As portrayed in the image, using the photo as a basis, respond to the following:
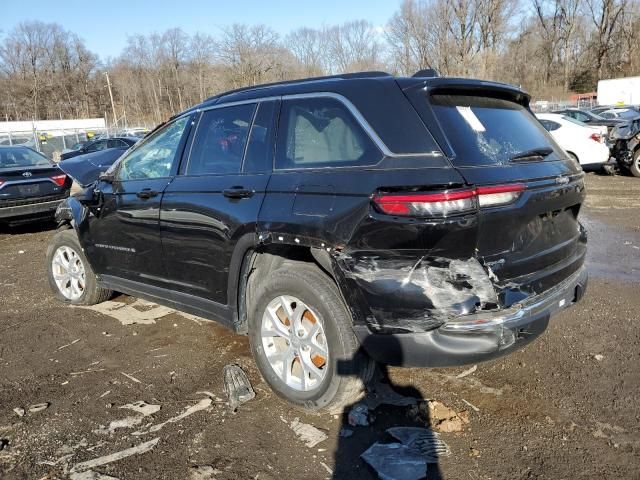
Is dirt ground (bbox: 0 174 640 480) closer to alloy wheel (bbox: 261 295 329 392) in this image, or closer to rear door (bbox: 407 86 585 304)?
alloy wheel (bbox: 261 295 329 392)

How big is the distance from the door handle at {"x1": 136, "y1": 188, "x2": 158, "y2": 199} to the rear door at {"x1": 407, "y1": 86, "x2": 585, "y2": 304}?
7.05ft

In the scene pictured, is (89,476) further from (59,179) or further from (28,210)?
(59,179)

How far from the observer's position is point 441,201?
249 cm

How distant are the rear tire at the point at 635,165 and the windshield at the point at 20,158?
13.3 m

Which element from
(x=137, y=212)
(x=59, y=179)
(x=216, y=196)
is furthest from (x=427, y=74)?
(x=59, y=179)

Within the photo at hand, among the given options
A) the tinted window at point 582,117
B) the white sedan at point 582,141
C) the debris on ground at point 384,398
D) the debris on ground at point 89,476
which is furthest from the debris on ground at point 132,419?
the tinted window at point 582,117

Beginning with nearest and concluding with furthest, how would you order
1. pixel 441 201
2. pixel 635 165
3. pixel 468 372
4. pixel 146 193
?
pixel 441 201 → pixel 468 372 → pixel 146 193 → pixel 635 165

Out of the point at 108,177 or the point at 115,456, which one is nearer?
the point at 115,456

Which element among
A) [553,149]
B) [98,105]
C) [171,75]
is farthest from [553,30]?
[553,149]

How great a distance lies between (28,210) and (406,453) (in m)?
8.41

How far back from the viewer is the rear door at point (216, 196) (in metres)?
3.28

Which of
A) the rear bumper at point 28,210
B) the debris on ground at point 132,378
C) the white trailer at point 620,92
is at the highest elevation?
the white trailer at point 620,92

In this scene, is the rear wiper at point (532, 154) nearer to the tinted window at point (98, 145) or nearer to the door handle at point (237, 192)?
the door handle at point (237, 192)

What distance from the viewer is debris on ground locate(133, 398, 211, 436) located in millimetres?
3025
